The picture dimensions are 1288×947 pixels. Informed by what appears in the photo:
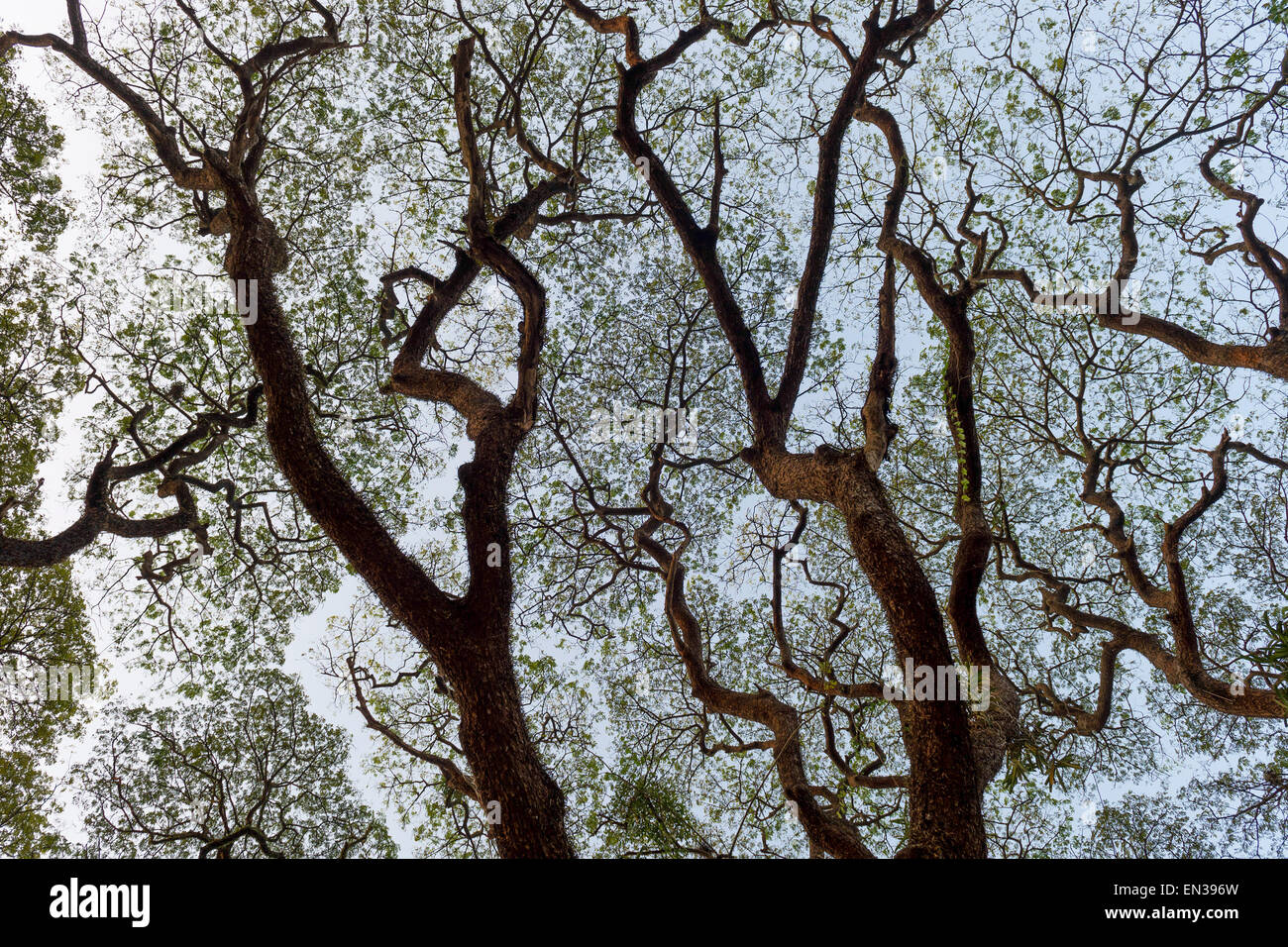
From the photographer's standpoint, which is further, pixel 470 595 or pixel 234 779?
pixel 234 779

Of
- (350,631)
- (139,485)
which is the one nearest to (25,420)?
(139,485)

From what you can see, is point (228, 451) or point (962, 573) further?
point (228, 451)

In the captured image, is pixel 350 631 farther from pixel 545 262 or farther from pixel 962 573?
pixel 962 573

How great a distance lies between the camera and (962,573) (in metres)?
5.55

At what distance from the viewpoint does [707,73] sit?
33.9 ft

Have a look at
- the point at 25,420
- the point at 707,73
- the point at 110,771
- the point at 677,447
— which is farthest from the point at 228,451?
the point at 707,73

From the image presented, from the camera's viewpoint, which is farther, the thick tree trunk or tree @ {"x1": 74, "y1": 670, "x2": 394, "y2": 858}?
tree @ {"x1": 74, "y1": 670, "x2": 394, "y2": 858}

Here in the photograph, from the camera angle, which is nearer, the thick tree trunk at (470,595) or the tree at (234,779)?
the thick tree trunk at (470,595)

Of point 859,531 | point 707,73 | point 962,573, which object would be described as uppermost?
point 707,73
